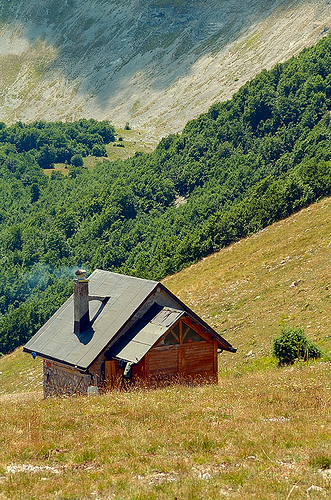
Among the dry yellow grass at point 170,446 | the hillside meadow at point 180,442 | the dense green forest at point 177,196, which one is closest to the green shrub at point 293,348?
the hillside meadow at point 180,442

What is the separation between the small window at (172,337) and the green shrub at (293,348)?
273 inches

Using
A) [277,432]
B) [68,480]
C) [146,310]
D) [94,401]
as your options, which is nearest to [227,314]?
[146,310]

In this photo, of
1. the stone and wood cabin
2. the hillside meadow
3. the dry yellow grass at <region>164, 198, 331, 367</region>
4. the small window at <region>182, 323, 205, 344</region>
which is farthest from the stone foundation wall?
the dry yellow grass at <region>164, 198, 331, 367</region>

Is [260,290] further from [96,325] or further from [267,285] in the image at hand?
[96,325]

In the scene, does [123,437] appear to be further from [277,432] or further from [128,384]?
[128,384]

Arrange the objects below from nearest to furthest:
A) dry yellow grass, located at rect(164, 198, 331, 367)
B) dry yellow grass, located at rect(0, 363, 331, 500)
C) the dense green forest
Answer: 1. dry yellow grass, located at rect(0, 363, 331, 500)
2. dry yellow grass, located at rect(164, 198, 331, 367)
3. the dense green forest

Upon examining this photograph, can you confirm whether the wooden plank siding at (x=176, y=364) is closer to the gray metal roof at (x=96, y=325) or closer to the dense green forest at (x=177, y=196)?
the gray metal roof at (x=96, y=325)

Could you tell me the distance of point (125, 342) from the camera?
23359 mm

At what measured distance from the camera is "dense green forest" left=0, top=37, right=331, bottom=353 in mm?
89688

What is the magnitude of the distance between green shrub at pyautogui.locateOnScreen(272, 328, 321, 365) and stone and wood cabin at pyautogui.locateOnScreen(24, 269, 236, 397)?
4729mm

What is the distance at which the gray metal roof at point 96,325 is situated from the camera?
23.4 m

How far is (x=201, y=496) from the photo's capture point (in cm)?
1146

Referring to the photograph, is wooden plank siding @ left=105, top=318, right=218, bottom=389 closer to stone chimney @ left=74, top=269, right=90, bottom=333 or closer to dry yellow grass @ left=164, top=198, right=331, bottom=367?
stone chimney @ left=74, top=269, right=90, bottom=333

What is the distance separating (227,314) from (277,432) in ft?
103
